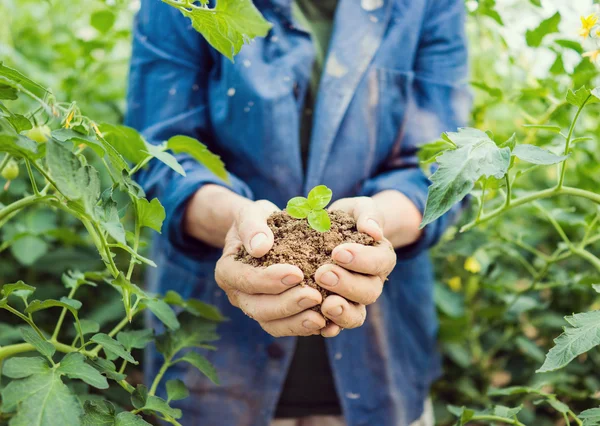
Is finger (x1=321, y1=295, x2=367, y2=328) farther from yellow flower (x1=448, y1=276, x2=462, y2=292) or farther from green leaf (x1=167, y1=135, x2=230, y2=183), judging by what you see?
yellow flower (x1=448, y1=276, x2=462, y2=292)

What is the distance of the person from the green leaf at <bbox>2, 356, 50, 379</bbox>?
1.21ft

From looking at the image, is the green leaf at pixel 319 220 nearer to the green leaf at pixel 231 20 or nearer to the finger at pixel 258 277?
the finger at pixel 258 277

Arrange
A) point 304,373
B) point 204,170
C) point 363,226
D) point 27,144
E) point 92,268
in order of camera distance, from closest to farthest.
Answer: point 27,144, point 363,226, point 204,170, point 304,373, point 92,268

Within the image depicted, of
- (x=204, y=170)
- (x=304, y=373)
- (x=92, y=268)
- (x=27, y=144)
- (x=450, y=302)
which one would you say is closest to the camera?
(x=27, y=144)

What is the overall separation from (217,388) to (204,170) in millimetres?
375

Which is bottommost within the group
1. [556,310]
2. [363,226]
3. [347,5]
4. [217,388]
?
[556,310]

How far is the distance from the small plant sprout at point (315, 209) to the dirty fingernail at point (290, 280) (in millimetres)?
59

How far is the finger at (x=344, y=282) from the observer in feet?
2.10

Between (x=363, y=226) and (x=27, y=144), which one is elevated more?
(x=27, y=144)

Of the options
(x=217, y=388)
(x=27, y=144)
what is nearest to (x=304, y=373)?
(x=217, y=388)

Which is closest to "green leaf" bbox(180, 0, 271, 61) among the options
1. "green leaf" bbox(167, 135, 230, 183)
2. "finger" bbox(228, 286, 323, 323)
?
"green leaf" bbox(167, 135, 230, 183)

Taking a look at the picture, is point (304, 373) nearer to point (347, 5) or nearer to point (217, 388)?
point (217, 388)

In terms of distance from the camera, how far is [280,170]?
3.27 feet

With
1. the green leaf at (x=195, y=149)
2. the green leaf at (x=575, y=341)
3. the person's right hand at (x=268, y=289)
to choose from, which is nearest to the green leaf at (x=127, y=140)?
the green leaf at (x=195, y=149)
